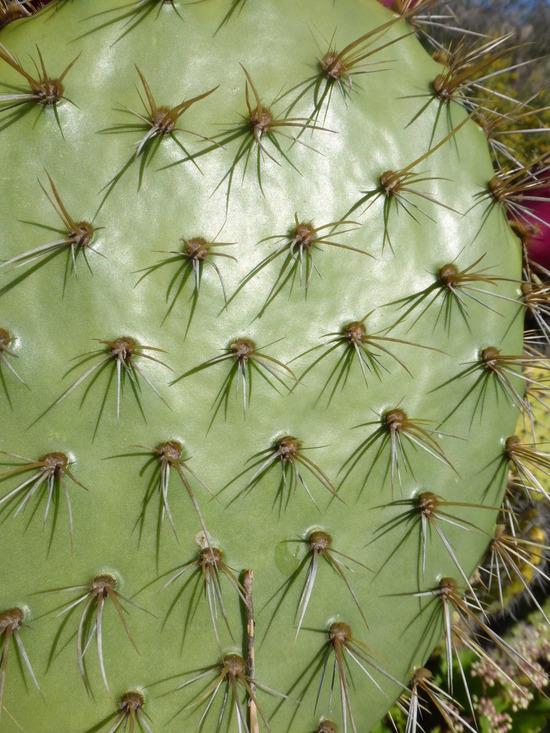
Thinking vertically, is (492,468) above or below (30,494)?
below

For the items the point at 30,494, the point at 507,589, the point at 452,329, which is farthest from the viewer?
the point at 507,589

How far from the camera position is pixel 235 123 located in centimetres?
92

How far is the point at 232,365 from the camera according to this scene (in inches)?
35.5

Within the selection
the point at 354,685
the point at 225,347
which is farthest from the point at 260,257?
the point at 354,685

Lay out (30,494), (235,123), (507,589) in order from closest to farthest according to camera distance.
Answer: (30,494)
(235,123)
(507,589)

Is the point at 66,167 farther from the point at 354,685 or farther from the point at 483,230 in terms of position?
the point at 354,685

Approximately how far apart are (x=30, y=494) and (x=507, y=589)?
1.33 meters

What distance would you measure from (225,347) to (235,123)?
33 centimetres

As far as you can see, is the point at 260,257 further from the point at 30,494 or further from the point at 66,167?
the point at 30,494

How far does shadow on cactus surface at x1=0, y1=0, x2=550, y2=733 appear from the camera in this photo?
0.85m

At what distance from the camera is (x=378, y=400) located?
98 cm

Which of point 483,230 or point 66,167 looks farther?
point 483,230

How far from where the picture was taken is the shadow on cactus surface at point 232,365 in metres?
0.85

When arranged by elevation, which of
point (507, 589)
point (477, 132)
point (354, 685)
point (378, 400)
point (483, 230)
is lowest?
point (354, 685)
